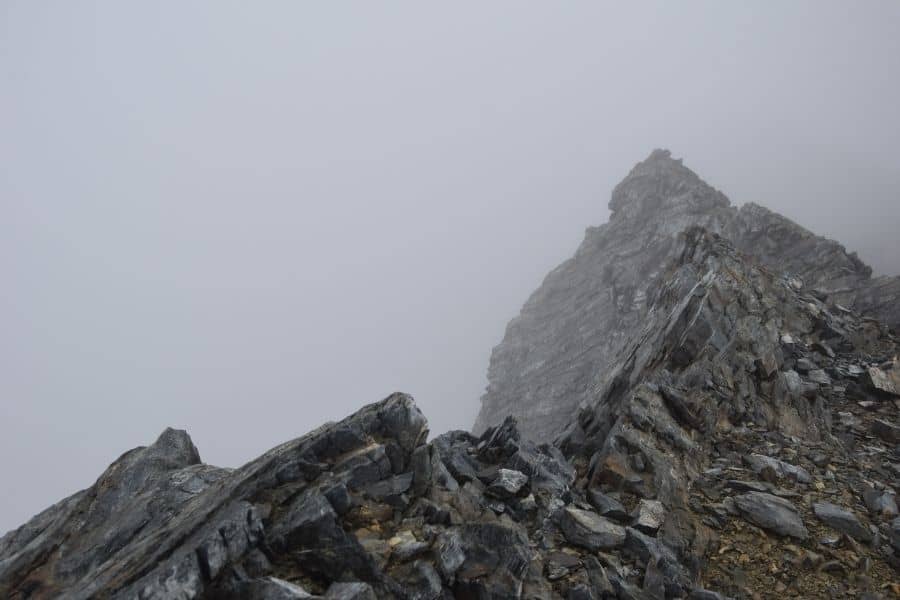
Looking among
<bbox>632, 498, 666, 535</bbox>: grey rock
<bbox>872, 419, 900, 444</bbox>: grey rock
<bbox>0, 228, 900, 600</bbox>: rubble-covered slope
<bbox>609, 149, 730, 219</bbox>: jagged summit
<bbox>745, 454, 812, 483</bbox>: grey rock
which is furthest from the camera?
<bbox>609, 149, 730, 219</bbox>: jagged summit

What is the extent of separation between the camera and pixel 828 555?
1327 cm

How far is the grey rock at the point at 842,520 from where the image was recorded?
13.8 m

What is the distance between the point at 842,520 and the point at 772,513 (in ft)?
6.53

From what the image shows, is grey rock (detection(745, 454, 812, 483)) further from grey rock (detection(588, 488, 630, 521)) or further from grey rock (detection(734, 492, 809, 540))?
grey rock (detection(588, 488, 630, 521))

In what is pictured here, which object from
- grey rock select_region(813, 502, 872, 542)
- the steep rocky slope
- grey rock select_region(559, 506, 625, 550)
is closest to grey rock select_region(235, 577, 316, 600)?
grey rock select_region(559, 506, 625, 550)

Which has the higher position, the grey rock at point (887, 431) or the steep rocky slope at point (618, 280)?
the steep rocky slope at point (618, 280)

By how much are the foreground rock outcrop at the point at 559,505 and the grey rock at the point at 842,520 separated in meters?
0.06

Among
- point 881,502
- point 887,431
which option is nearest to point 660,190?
point 887,431

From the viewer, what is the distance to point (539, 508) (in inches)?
547

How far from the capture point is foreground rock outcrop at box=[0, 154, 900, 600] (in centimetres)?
1071

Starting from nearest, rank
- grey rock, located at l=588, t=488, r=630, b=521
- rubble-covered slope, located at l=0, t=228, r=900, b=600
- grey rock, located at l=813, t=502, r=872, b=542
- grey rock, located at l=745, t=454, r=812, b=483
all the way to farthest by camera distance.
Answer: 1. rubble-covered slope, located at l=0, t=228, r=900, b=600
2. grey rock, located at l=813, t=502, r=872, b=542
3. grey rock, located at l=588, t=488, r=630, b=521
4. grey rock, located at l=745, t=454, r=812, b=483

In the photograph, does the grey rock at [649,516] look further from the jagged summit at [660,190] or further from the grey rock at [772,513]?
the jagged summit at [660,190]

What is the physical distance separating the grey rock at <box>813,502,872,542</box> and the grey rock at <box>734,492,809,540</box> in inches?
29.5

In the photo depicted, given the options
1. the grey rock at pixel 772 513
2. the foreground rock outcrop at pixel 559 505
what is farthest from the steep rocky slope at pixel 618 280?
the grey rock at pixel 772 513
